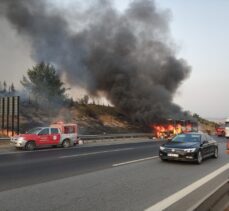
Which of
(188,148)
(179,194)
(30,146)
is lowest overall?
(179,194)

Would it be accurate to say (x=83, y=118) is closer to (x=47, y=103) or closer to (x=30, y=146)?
(x=47, y=103)

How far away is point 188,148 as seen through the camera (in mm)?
12797

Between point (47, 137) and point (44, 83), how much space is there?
69.1 ft

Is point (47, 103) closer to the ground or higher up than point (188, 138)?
higher up

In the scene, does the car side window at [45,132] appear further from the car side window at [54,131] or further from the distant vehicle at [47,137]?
the car side window at [54,131]

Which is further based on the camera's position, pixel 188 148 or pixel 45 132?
pixel 45 132

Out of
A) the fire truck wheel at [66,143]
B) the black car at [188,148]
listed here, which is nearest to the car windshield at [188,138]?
the black car at [188,148]

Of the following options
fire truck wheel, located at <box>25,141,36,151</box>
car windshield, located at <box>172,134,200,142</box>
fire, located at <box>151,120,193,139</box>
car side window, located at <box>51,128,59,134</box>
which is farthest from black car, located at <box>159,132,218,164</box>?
fire, located at <box>151,120,193,139</box>

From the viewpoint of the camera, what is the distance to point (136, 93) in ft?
170

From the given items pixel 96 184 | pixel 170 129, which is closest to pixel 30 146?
pixel 96 184

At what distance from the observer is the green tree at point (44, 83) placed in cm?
4116

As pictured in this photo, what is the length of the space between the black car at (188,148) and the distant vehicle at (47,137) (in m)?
9.64

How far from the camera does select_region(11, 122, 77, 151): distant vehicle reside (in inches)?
786

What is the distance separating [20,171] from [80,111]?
135 ft
